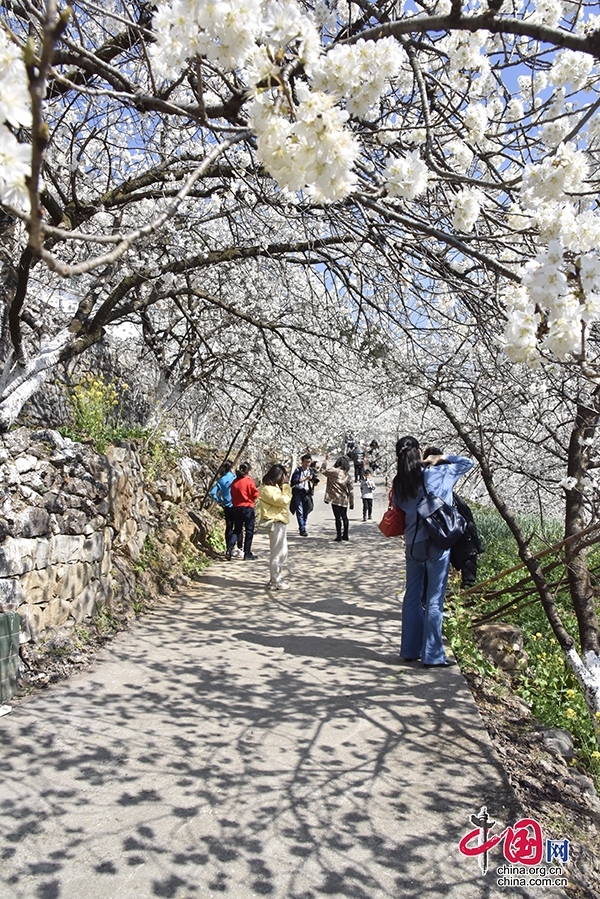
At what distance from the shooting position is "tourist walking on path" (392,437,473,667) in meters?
4.96

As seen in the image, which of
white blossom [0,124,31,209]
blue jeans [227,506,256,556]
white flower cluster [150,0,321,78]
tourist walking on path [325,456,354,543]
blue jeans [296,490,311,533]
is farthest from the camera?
blue jeans [296,490,311,533]

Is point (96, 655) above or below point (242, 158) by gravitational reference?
below

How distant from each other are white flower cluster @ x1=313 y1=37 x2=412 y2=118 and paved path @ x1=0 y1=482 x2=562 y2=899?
3.07 m

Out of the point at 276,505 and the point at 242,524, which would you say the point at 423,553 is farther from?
the point at 242,524

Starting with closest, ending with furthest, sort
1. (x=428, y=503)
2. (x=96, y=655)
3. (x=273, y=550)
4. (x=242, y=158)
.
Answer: (x=428, y=503)
(x=96, y=655)
(x=242, y=158)
(x=273, y=550)

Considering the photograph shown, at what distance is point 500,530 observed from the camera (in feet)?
39.8

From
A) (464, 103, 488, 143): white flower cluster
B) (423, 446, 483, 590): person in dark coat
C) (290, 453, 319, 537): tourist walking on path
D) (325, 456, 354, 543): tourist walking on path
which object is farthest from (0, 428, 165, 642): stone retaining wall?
(290, 453, 319, 537): tourist walking on path

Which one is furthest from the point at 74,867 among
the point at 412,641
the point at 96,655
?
the point at 412,641

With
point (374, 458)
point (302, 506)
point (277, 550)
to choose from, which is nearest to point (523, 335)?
point (277, 550)

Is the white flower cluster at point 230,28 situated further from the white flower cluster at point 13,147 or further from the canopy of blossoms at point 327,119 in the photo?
the white flower cluster at point 13,147

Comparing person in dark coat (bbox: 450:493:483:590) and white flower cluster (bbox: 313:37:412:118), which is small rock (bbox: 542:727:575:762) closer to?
person in dark coat (bbox: 450:493:483:590)

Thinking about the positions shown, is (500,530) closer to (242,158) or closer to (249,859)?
(242,158)

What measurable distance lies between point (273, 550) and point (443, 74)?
18.5ft

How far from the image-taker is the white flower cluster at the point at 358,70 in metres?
2.31
